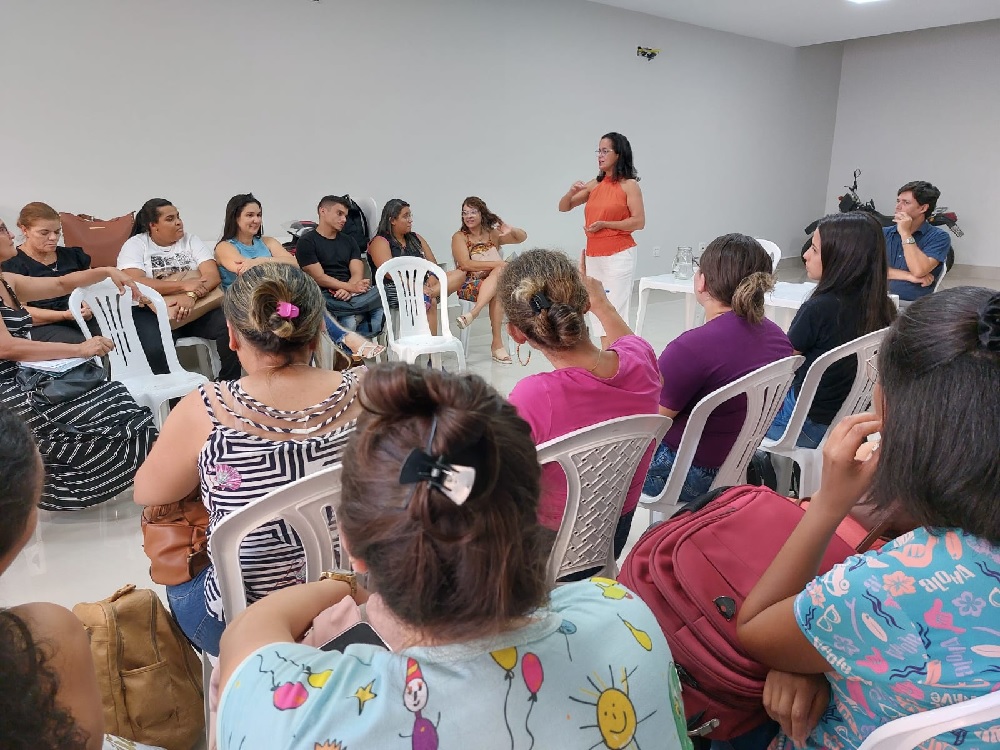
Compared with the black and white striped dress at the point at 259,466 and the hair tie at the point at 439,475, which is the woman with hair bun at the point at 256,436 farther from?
the hair tie at the point at 439,475

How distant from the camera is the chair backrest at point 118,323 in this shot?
312cm

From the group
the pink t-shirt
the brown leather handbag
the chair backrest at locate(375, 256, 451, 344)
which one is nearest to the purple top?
the pink t-shirt

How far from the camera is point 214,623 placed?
140cm

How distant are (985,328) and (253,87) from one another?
16.6ft

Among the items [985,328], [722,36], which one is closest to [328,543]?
[985,328]

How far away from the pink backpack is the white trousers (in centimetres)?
357

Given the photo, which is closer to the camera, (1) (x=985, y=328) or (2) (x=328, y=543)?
(1) (x=985, y=328)

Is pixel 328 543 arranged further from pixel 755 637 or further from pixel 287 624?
pixel 755 637

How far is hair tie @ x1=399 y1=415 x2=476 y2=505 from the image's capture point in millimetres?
620

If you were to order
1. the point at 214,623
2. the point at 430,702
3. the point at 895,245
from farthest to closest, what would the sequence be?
the point at 895,245 → the point at 214,623 → the point at 430,702

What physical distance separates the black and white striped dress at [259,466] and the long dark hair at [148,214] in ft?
9.84

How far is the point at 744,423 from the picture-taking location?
6.22ft

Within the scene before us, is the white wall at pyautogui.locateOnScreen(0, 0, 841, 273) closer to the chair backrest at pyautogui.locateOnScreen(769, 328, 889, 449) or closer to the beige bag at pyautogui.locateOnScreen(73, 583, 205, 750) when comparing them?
the beige bag at pyautogui.locateOnScreen(73, 583, 205, 750)

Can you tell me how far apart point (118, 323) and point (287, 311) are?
2157 mm
